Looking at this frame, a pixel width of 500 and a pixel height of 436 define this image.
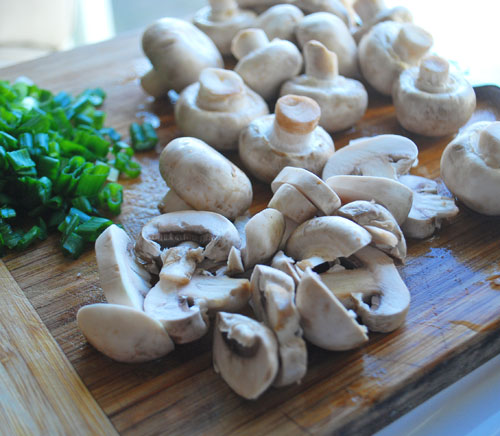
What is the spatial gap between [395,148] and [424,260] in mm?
349

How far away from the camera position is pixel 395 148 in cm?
165

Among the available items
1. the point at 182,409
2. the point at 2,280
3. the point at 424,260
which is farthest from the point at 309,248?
the point at 2,280

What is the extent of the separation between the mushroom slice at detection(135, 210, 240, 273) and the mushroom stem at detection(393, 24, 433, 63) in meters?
1.10

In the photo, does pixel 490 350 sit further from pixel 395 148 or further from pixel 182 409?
pixel 182 409

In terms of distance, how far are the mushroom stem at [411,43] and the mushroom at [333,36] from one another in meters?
0.20

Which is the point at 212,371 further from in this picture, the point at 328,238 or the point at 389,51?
the point at 389,51

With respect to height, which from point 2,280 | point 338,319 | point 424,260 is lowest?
point 2,280

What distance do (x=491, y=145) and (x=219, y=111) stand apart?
889mm

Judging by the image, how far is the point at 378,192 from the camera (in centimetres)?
150

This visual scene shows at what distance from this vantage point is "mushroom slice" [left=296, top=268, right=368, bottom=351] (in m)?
1.15

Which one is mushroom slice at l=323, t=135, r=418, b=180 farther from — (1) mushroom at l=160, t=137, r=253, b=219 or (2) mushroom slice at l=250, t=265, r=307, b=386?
(2) mushroom slice at l=250, t=265, r=307, b=386

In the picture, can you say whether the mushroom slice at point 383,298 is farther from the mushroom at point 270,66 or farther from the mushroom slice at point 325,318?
the mushroom at point 270,66

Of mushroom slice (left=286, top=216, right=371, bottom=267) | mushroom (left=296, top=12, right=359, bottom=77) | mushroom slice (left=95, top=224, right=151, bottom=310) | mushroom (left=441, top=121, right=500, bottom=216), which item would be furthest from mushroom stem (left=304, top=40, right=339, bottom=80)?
mushroom slice (left=95, top=224, right=151, bottom=310)

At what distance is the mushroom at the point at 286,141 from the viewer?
172cm
